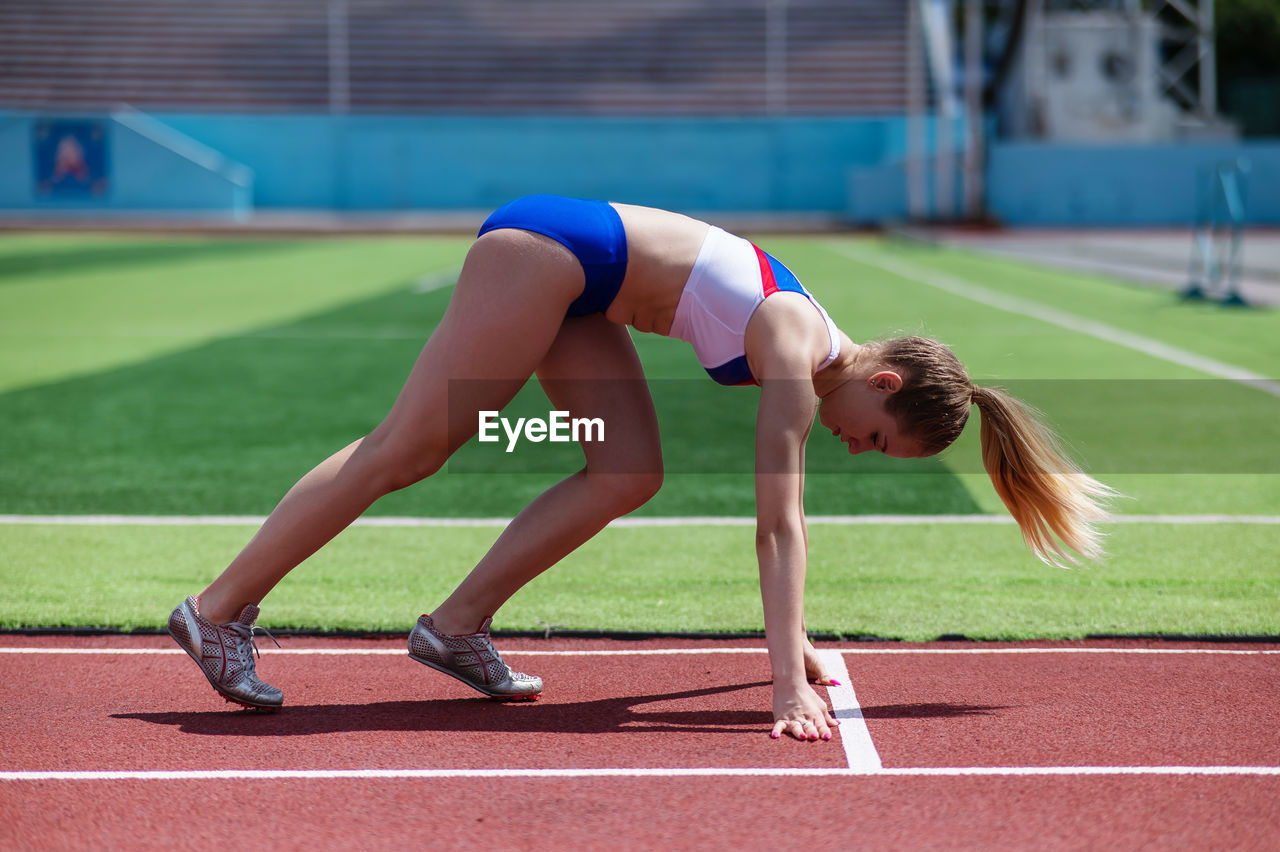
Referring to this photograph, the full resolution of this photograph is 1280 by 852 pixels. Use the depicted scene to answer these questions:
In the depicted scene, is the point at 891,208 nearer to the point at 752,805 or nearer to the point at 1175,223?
the point at 1175,223

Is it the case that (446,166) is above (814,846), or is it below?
above

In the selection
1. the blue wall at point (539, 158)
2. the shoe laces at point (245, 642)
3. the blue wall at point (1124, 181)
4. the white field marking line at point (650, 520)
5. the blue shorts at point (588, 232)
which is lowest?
the white field marking line at point (650, 520)

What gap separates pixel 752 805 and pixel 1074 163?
32.5 metres

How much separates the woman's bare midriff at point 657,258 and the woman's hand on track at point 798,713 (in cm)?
102

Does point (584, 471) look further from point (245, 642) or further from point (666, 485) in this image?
point (666, 485)

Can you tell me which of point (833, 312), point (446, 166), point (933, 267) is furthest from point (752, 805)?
point (446, 166)

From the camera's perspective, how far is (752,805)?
3.27m

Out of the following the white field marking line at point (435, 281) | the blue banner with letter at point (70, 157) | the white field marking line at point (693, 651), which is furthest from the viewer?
the blue banner with letter at point (70, 157)

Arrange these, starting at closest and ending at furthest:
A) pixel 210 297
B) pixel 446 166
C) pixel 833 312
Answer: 1. pixel 833 312
2. pixel 210 297
3. pixel 446 166

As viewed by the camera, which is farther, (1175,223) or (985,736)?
(1175,223)

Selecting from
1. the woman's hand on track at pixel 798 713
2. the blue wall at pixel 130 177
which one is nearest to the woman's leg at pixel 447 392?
the woman's hand on track at pixel 798 713

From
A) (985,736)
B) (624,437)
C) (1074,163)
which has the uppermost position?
(1074,163)

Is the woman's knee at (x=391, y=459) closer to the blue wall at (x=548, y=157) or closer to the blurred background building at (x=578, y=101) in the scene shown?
the blurred background building at (x=578, y=101)

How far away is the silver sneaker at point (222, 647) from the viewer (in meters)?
3.79
